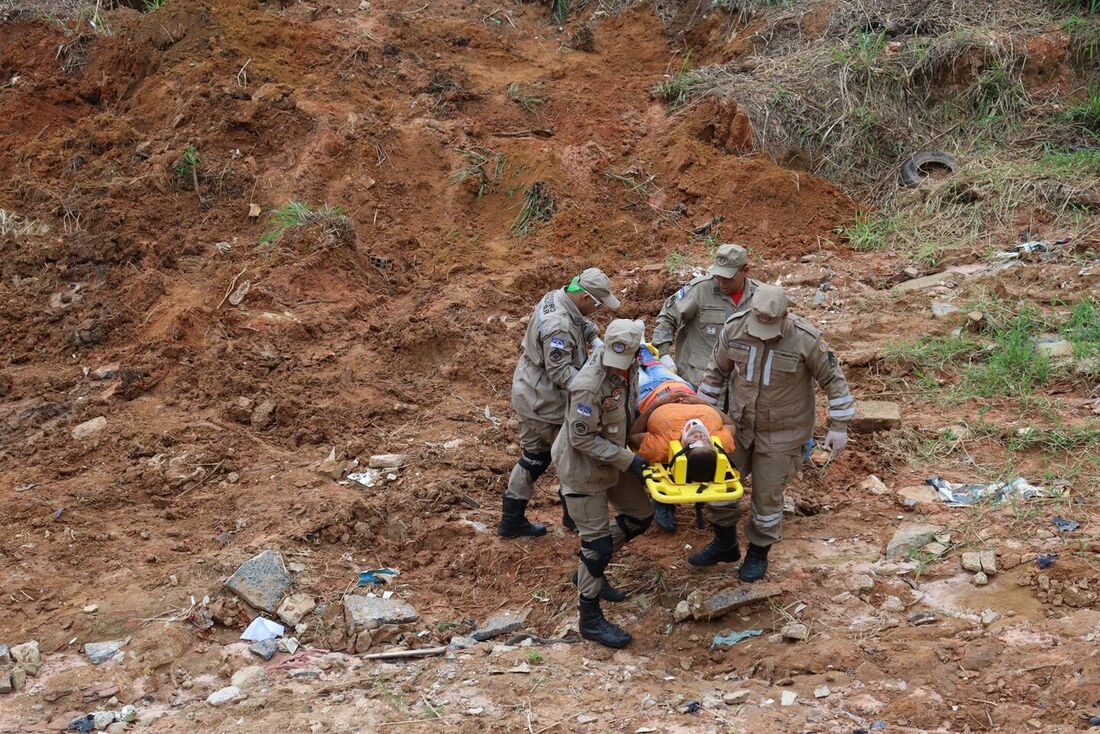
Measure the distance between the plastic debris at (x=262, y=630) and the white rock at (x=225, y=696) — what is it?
0.40m

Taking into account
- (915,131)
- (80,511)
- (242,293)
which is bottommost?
(80,511)

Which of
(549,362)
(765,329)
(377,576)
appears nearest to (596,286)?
(549,362)

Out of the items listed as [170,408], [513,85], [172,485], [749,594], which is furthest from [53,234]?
[749,594]

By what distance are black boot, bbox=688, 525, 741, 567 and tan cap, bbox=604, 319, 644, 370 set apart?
4.02 feet

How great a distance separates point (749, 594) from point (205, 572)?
2.85 meters

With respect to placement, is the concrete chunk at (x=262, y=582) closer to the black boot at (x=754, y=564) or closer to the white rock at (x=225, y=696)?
the white rock at (x=225, y=696)

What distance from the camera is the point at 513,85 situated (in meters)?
11.3

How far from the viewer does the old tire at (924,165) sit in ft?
33.2

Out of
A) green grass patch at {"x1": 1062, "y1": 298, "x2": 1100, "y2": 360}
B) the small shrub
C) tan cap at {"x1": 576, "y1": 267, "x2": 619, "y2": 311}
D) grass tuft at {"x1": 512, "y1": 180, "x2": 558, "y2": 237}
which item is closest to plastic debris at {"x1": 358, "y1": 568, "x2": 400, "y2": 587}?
tan cap at {"x1": 576, "y1": 267, "x2": 619, "y2": 311}

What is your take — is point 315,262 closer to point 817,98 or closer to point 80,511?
point 80,511

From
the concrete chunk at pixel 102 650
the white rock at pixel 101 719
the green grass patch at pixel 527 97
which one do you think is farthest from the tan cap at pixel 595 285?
the green grass patch at pixel 527 97

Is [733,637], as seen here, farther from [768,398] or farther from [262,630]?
[262,630]

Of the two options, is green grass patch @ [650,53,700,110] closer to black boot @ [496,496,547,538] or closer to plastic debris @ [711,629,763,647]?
black boot @ [496,496,547,538]

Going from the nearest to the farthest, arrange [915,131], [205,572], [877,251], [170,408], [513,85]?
1. [205,572]
2. [170,408]
3. [877,251]
4. [915,131]
5. [513,85]
